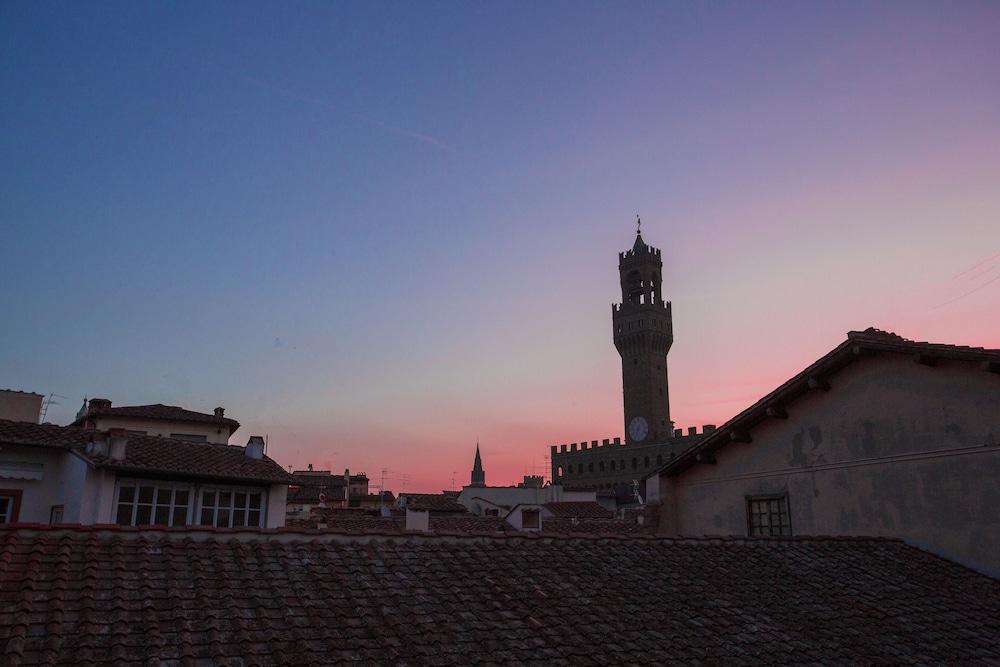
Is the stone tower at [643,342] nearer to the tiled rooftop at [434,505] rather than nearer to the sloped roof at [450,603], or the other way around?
the tiled rooftop at [434,505]

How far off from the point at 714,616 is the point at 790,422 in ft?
30.4

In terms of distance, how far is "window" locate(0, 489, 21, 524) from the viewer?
23500 mm

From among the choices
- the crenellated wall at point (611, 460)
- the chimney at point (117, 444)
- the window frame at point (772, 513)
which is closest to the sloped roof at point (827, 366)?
the window frame at point (772, 513)

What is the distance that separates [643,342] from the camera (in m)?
107

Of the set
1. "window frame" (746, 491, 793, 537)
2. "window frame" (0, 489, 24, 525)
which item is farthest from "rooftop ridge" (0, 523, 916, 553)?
"window frame" (0, 489, 24, 525)

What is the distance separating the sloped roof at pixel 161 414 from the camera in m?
38.9

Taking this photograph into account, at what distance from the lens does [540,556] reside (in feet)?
36.3

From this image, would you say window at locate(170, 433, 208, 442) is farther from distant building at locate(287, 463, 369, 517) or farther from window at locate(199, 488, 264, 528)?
window at locate(199, 488, 264, 528)

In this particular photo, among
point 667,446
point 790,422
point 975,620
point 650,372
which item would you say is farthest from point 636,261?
point 975,620

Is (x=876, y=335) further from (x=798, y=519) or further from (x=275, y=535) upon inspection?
(x=275, y=535)

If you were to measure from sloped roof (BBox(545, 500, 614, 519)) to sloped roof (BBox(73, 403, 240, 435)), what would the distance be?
77.3ft

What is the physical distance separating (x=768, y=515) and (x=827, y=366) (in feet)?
13.3

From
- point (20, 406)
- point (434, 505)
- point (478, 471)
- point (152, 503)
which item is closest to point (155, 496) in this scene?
point (152, 503)

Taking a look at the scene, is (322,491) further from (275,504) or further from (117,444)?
(117,444)
